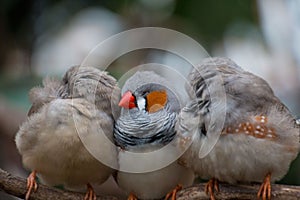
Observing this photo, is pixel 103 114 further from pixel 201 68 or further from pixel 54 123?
pixel 201 68

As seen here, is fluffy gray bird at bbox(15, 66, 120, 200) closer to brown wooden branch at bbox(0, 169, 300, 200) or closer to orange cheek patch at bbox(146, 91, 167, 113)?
brown wooden branch at bbox(0, 169, 300, 200)

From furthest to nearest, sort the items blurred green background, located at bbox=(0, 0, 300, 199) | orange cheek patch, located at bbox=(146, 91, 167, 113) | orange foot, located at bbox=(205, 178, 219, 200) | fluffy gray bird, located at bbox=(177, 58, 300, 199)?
1. blurred green background, located at bbox=(0, 0, 300, 199)
2. orange cheek patch, located at bbox=(146, 91, 167, 113)
3. orange foot, located at bbox=(205, 178, 219, 200)
4. fluffy gray bird, located at bbox=(177, 58, 300, 199)

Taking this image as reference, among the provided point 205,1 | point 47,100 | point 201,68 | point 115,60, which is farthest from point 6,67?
point 201,68

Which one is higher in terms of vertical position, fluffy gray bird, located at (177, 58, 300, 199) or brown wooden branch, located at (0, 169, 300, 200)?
fluffy gray bird, located at (177, 58, 300, 199)

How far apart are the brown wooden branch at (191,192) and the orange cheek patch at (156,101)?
372mm

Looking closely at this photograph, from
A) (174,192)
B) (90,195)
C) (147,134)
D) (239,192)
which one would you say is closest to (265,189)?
(239,192)

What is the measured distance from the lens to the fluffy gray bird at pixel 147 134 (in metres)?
3.16

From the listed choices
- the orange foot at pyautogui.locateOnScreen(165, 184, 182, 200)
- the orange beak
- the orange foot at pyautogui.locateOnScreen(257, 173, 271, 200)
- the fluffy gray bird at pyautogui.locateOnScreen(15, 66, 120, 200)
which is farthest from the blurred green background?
the orange foot at pyautogui.locateOnScreen(257, 173, 271, 200)

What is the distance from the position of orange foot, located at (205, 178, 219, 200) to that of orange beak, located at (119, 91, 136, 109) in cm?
46

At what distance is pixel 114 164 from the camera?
322cm

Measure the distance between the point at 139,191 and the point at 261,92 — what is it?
2.30 feet

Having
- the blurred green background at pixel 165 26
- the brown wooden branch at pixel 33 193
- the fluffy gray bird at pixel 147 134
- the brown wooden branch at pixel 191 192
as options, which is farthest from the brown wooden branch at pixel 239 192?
the blurred green background at pixel 165 26

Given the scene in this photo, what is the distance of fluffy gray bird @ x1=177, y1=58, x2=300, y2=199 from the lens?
2955 millimetres

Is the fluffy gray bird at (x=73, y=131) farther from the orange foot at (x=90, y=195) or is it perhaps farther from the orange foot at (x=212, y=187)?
the orange foot at (x=212, y=187)
